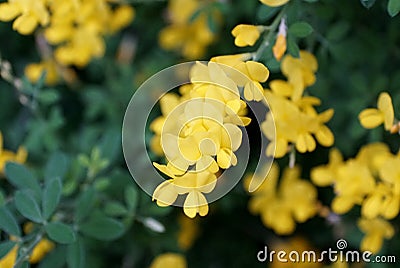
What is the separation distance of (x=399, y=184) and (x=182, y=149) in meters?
0.53

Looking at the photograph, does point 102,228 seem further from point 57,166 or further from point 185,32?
point 185,32

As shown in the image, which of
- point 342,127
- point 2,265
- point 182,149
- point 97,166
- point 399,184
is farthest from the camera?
point 342,127

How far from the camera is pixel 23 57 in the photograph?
8.25 ft

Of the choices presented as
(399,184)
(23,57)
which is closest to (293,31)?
(399,184)

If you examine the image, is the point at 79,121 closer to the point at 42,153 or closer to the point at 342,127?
the point at 42,153

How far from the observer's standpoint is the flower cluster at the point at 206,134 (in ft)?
3.85

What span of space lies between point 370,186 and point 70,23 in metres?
1.01

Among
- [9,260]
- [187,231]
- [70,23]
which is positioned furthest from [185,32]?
[9,260]

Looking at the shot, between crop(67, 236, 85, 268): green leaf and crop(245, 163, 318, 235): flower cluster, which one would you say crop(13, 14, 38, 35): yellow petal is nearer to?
crop(67, 236, 85, 268): green leaf

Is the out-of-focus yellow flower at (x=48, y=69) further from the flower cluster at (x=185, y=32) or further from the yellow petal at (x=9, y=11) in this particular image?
the yellow petal at (x=9, y=11)

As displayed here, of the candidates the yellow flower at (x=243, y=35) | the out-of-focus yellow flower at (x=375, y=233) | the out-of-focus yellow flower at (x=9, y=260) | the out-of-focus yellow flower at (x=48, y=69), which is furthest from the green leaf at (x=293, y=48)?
the out-of-focus yellow flower at (x=48, y=69)

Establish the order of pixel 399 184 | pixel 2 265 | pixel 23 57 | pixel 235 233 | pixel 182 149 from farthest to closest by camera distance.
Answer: pixel 23 57
pixel 235 233
pixel 2 265
pixel 399 184
pixel 182 149

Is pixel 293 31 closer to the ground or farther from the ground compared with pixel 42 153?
farther from the ground

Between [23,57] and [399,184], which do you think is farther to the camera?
[23,57]
